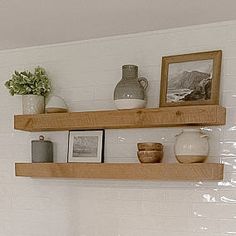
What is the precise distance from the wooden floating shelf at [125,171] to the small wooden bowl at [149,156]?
0.12ft

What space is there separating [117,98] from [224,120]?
600 millimetres

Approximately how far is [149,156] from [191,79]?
49 centimetres

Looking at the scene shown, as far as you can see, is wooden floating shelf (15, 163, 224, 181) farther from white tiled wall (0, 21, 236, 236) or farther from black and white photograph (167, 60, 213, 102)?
black and white photograph (167, 60, 213, 102)

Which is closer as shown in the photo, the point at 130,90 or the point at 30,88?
the point at 130,90

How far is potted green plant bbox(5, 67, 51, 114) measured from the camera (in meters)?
2.80

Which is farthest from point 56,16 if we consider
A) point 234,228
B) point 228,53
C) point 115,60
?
point 234,228

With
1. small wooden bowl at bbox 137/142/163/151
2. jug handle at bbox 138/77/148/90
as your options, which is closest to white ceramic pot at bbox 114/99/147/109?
jug handle at bbox 138/77/148/90

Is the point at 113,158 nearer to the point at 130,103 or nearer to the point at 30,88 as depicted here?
the point at 130,103

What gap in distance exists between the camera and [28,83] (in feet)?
9.24

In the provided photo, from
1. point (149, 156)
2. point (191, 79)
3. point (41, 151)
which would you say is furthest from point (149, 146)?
point (41, 151)

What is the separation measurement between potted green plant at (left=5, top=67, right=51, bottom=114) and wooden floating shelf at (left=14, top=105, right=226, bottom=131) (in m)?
0.08

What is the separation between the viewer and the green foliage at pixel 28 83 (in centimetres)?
281

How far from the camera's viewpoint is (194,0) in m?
2.13

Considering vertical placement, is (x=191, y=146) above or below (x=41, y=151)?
above
